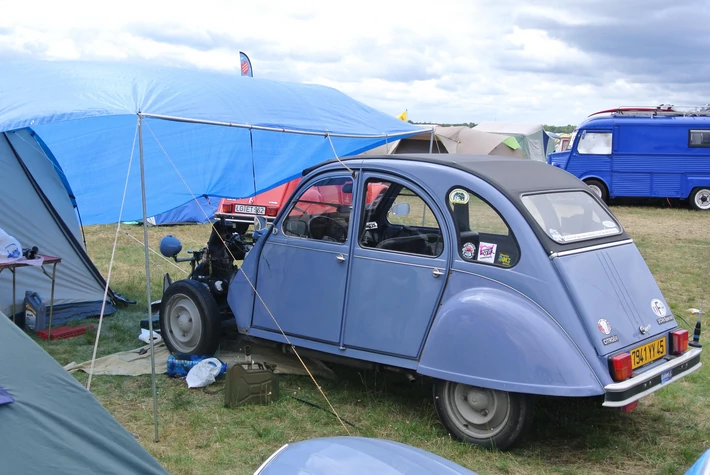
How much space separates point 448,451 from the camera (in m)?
4.66

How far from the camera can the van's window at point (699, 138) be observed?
61.0ft

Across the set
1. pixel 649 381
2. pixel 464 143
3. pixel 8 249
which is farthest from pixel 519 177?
pixel 464 143

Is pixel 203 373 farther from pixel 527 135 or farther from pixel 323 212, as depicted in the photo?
pixel 527 135

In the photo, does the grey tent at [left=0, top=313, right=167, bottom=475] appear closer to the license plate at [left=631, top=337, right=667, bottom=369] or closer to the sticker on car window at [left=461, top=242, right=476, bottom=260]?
the sticker on car window at [left=461, top=242, right=476, bottom=260]

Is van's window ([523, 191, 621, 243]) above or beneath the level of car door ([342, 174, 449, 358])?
above

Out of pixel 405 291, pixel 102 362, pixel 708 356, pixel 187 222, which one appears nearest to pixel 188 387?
pixel 102 362

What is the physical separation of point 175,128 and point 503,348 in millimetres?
3771

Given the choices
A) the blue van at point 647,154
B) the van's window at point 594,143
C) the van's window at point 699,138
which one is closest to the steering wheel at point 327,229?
the blue van at point 647,154

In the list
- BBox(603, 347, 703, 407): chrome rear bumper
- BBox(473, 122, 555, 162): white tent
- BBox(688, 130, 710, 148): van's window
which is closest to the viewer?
BBox(603, 347, 703, 407): chrome rear bumper

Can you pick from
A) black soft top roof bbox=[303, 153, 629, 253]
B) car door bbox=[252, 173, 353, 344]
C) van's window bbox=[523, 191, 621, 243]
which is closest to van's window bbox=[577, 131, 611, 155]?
black soft top roof bbox=[303, 153, 629, 253]

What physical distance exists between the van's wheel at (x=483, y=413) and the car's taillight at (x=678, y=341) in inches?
42.9

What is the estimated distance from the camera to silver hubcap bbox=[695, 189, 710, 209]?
1881 centimetres

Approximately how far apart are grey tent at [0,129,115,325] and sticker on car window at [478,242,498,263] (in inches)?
189

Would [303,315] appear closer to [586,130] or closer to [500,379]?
[500,379]
